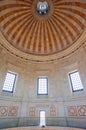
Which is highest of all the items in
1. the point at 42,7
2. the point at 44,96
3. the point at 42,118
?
the point at 42,7

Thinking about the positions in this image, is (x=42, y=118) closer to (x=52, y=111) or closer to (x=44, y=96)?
(x=52, y=111)

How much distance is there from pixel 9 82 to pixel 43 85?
275cm

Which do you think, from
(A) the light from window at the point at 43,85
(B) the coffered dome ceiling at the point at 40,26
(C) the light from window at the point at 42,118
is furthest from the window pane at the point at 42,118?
(B) the coffered dome ceiling at the point at 40,26

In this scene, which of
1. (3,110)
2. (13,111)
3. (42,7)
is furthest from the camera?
(42,7)

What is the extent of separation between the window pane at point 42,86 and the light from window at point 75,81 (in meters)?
2.12

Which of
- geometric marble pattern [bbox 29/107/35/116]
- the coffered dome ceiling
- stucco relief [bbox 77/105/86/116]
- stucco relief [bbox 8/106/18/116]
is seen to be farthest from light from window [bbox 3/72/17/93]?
stucco relief [bbox 77/105/86/116]

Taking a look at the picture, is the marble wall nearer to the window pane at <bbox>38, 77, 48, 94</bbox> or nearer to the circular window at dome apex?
the window pane at <bbox>38, 77, 48, 94</bbox>

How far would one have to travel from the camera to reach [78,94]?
837 centimetres

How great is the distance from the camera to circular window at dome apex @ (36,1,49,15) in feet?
27.8

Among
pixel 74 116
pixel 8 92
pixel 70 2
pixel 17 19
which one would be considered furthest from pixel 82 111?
pixel 17 19

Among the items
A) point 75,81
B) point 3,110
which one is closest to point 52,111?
point 75,81

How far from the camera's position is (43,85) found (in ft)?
32.7

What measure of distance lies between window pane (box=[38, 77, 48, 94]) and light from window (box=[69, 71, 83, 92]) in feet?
6.95

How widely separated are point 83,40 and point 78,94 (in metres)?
3.79
